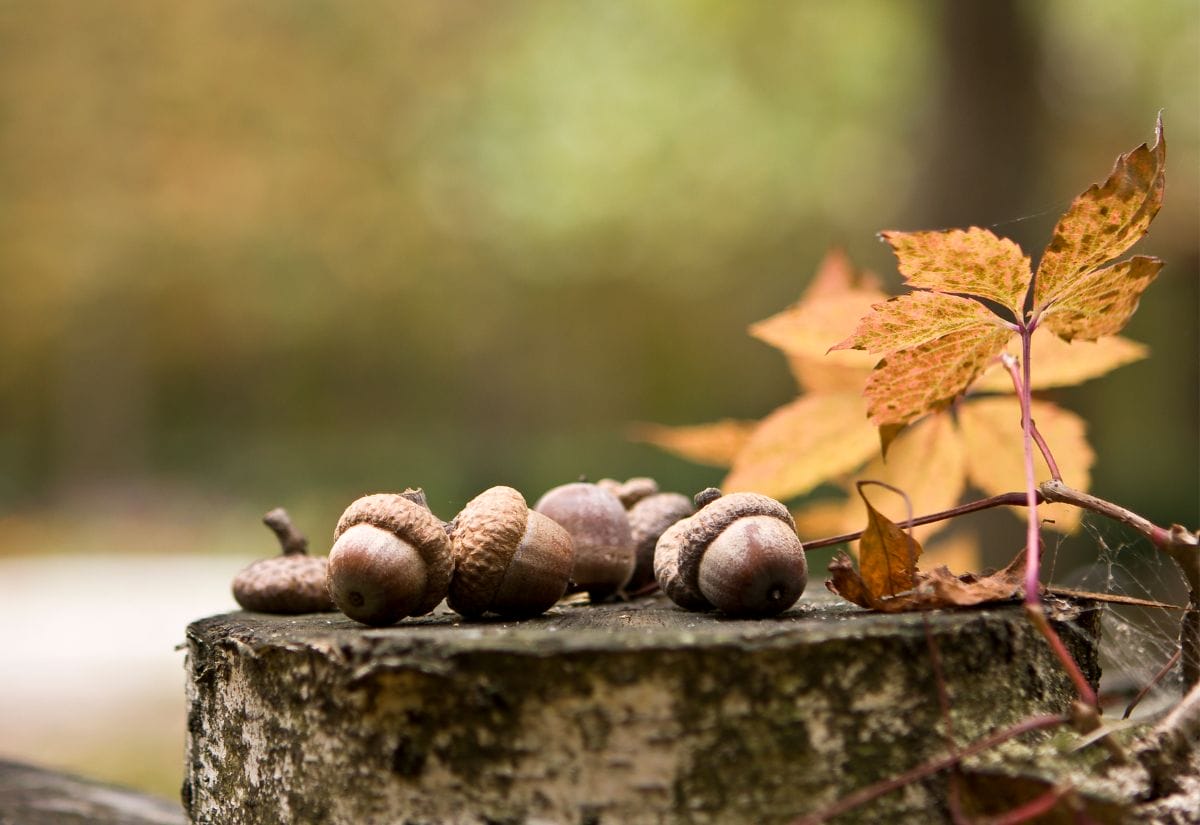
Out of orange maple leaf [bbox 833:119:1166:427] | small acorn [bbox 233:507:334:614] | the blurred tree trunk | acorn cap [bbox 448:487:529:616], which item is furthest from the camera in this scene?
the blurred tree trunk

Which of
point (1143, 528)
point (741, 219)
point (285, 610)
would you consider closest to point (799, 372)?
point (1143, 528)

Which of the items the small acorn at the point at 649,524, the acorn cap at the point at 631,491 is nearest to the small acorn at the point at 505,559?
the small acorn at the point at 649,524

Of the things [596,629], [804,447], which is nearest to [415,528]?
[596,629]

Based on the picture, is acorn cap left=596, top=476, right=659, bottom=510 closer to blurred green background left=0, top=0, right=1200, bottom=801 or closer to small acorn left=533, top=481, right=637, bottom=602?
small acorn left=533, top=481, right=637, bottom=602

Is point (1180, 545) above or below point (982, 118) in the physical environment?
below

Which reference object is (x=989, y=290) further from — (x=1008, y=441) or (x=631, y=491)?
(x=631, y=491)

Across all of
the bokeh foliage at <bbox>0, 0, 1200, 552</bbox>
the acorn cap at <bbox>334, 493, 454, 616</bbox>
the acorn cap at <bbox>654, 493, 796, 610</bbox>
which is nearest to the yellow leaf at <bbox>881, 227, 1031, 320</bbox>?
the acorn cap at <bbox>654, 493, 796, 610</bbox>

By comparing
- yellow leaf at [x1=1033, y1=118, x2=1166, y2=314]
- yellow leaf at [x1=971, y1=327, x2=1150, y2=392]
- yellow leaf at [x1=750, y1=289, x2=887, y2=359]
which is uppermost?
yellow leaf at [x1=750, y1=289, x2=887, y2=359]
